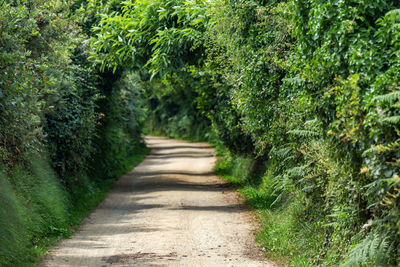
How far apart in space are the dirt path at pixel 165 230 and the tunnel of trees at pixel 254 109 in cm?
49

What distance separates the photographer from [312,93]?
7668 millimetres

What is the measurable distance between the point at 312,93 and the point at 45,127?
8.15 metres

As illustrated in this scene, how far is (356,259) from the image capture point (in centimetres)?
654

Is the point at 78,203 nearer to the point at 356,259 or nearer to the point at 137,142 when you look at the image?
the point at 356,259

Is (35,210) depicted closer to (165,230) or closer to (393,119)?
(165,230)

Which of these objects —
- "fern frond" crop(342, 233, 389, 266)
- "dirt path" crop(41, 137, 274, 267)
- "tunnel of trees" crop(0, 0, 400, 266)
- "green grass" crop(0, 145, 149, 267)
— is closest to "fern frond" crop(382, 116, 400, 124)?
"tunnel of trees" crop(0, 0, 400, 266)

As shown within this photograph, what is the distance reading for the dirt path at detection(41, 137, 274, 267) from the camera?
9531 mm

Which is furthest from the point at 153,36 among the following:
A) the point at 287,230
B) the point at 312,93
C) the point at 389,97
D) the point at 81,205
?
the point at 389,97

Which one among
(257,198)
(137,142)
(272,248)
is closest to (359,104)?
(272,248)

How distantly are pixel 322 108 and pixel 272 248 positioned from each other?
11.7 ft

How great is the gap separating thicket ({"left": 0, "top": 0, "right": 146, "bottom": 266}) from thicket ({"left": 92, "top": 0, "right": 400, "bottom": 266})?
1.95 m

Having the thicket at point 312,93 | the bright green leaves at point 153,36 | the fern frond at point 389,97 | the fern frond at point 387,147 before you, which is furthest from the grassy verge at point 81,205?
the fern frond at point 389,97

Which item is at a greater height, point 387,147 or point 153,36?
point 153,36

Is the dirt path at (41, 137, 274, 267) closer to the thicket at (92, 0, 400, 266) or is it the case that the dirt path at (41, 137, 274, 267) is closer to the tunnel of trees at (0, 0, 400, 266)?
the tunnel of trees at (0, 0, 400, 266)
